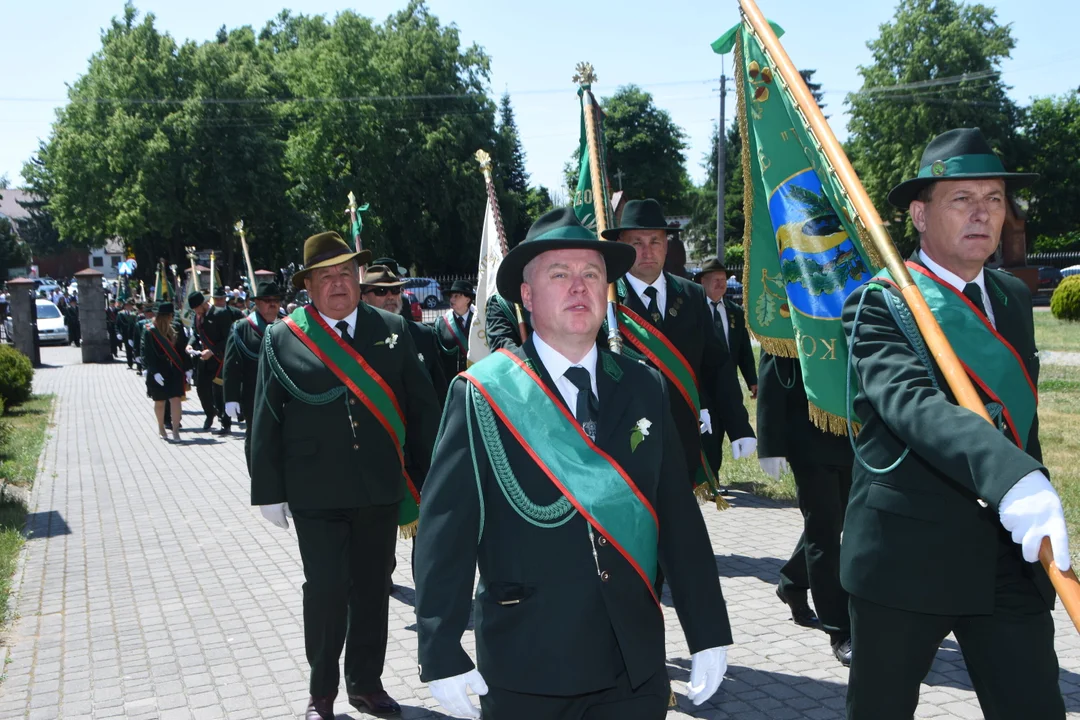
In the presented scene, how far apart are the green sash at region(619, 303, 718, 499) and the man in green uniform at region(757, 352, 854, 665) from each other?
0.40 metres

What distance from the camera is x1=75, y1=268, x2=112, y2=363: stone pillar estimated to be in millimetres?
35250

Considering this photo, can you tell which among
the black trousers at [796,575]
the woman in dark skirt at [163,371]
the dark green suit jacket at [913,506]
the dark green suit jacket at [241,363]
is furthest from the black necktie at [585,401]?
the woman in dark skirt at [163,371]

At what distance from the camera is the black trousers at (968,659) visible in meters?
3.05

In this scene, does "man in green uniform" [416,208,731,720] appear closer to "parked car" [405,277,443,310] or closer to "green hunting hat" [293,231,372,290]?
"green hunting hat" [293,231,372,290]

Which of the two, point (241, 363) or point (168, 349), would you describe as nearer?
point (241, 363)

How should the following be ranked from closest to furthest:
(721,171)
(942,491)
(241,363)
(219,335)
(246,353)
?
(942,491) → (241,363) → (246,353) → (219,335) → (721,171)

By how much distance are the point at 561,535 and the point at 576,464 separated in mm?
193

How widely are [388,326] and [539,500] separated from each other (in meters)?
2.67

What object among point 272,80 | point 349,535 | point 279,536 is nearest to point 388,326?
point 349,535

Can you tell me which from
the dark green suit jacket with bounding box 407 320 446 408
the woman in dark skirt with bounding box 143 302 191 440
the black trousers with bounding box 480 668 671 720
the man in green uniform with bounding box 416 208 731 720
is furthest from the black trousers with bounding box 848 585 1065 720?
the woman in dark skirt with bounding box 143 302 191 440

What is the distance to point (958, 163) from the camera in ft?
11.1

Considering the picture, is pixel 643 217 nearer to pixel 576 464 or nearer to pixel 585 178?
pixel 585 178

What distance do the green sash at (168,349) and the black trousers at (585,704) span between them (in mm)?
14283

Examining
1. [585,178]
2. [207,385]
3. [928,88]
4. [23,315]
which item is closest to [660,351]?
[585,178]
